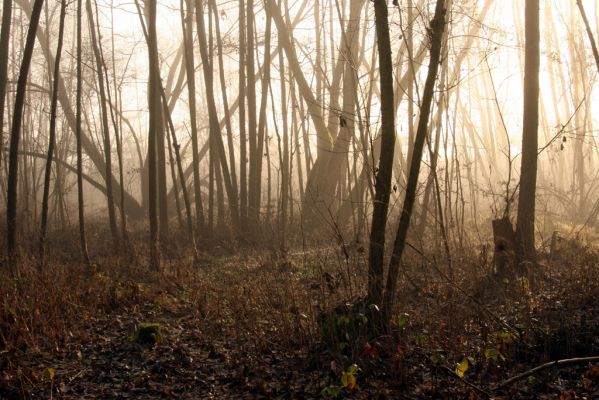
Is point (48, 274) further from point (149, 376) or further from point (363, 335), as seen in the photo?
point (363, 335)

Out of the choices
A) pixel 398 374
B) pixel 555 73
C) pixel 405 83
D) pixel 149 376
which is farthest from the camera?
pixel 555 73

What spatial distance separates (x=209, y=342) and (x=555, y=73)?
1913cm

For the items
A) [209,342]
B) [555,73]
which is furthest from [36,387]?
[555,73]

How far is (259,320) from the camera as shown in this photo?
5441 mm

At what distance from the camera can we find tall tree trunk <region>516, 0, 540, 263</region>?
7090mm

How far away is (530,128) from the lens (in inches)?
279

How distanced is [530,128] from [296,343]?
457 cm

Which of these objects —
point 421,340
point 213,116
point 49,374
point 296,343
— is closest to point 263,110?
point 213,116

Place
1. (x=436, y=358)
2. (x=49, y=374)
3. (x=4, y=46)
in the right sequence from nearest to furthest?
(x=436, y=358) → (x=49, y=374) → (x=4, y=46)

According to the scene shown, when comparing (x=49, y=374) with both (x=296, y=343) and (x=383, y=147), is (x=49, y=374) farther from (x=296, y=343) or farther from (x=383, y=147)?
(x=383, y=147)

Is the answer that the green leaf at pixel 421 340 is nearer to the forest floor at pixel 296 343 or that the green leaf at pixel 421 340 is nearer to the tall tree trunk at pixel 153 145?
the forest floor at pixel 296 343

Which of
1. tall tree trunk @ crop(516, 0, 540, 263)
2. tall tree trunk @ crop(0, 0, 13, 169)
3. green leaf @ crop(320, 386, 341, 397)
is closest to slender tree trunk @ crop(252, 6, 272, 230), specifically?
tall tree trunk @ crop(0, 0, 13, 169)

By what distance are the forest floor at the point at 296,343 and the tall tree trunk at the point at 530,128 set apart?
2.88 feet

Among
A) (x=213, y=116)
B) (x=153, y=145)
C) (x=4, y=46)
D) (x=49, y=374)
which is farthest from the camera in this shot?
(x=213, y=116)
